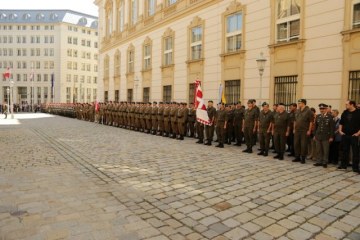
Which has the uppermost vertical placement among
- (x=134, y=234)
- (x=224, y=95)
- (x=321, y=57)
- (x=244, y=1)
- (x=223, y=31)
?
(x=244, y=1)

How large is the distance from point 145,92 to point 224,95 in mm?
9638

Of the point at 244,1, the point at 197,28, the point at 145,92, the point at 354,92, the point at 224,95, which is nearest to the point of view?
the point at 354,92

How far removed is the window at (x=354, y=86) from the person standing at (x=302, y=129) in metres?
2.58

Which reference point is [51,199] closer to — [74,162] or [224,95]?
[74,162]

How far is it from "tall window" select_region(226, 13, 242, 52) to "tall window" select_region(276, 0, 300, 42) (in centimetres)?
238

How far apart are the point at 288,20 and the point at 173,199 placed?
34.4 feet

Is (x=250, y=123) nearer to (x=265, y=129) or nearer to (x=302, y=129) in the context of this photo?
(x=265, y=129)

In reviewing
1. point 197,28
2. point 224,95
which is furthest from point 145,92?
point 224,95

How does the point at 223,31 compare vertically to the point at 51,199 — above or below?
above

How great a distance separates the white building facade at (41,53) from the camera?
7500cm

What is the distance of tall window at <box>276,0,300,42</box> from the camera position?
12.9 metres

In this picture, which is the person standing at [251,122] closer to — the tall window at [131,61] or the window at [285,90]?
the window at [285,90]

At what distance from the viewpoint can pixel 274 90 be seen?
44.9 ft

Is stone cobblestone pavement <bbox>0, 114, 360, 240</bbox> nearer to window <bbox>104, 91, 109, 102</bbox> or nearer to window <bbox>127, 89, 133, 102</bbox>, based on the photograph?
window <bbox>127, 89, 133, 102</bbox>
